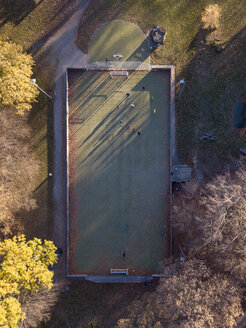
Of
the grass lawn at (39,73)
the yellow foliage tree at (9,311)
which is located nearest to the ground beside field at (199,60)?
the grass lawn at (39,73)

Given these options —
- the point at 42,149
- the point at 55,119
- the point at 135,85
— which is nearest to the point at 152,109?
the point at 135,85

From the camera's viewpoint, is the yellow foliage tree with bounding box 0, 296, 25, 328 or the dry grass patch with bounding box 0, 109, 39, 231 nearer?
the yellow foliage tree with bounding box 0, 296, 25, 328

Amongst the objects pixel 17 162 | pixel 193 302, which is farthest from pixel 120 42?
pixel 193 302

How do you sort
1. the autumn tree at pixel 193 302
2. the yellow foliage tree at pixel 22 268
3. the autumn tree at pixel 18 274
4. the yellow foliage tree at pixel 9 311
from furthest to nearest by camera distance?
the yellow foliage tree at pixel 22 268 < the autumn tree at pixel 18 274 < the autumn tree at pixel 193 302 < the yellow foliage tree at pixel 9 311

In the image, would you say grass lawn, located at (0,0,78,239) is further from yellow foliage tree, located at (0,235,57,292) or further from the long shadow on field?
the long shadow on field

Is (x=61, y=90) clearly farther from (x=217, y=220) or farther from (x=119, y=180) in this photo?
(x=217, y=220)

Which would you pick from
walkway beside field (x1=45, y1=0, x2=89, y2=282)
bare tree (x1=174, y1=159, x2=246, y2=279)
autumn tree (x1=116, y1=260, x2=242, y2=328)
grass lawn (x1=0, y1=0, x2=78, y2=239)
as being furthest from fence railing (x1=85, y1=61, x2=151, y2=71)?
autumn tree (x1=116, y1=260, x2=242, y2=328)

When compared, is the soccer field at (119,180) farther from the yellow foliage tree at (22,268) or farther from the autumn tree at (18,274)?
the yellow foliage tree at (22,268)
